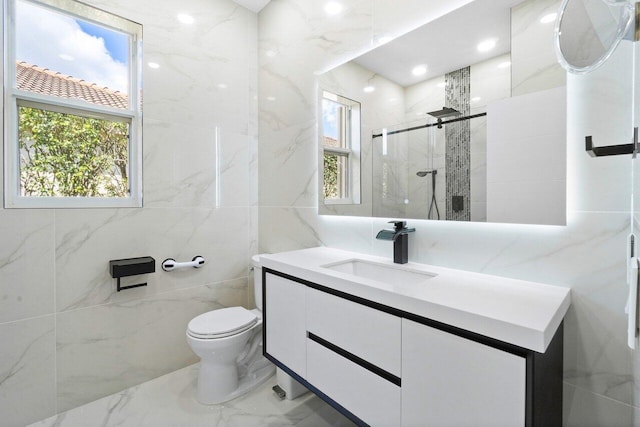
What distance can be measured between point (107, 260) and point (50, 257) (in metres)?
0.28

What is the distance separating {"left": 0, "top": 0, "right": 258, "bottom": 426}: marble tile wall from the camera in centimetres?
170

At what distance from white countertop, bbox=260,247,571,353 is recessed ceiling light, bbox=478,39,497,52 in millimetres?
1011

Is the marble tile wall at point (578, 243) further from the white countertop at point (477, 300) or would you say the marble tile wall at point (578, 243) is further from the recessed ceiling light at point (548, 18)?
the recessed ceiling light at point (548, 18)

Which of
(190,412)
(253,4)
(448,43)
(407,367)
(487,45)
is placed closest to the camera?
(407,367)

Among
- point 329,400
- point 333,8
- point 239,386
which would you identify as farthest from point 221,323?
point 333,8

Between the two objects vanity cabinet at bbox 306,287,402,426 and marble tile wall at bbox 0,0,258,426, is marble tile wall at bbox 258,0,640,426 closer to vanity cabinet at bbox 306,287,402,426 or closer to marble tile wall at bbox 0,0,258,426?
vanity cabinet at bbox 306,287,402,426

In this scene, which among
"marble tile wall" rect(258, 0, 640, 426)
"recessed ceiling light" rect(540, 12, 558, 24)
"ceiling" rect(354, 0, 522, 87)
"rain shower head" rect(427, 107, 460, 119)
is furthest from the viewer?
"rain shower head" rect(427, 107, 460, 119)

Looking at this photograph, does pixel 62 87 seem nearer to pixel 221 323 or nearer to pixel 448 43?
pixel 221 323

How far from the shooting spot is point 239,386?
1973 millimetres

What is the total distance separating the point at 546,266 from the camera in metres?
1.19

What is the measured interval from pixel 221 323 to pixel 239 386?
0.45 m

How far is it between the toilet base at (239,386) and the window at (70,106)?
131cm

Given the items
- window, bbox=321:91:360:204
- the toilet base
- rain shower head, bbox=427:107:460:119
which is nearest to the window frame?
window, bbox=321:91:360:204

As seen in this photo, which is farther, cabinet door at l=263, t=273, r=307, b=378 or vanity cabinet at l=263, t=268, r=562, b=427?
cabinet door at l=263, t=273, r=307, b=378
